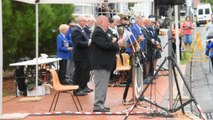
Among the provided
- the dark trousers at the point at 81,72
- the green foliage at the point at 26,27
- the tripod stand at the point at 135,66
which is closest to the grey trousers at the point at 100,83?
the tripod stand at the point at 135,66

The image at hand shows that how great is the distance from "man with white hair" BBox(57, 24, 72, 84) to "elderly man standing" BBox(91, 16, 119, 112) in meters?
3.89

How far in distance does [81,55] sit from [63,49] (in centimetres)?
117

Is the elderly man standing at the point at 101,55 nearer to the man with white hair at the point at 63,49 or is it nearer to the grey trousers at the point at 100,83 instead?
the grey trousers at the point at 100,83

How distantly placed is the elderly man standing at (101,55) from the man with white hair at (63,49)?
12.8ft

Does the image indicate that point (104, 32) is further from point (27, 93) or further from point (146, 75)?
point (146, 75)

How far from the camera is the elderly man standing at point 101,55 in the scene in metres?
10.0

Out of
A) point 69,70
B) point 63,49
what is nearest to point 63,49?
point 63,49

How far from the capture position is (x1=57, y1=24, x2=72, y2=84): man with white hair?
14.0 meters

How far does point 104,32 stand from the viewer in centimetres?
1018

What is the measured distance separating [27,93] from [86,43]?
2263 millimetres

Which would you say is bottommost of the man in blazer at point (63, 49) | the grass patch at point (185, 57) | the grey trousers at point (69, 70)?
the grass patch at point (185, 57)

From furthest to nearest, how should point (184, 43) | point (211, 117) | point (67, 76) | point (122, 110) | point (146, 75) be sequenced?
1. point (184, 43)
2. point (146, 75)
3. point (67, 76)
4. point (122, 110)
5. point (211, 117)

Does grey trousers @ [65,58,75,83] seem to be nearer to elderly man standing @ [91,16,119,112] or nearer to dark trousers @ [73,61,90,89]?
dark trousers @ [73,61,90,89]

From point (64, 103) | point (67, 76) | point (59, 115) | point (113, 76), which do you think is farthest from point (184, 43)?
point (59, 115)
